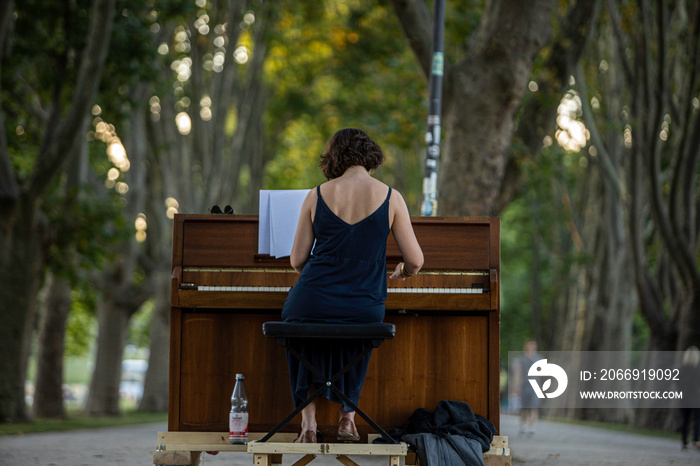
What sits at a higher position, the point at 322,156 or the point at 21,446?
the point at 322,156

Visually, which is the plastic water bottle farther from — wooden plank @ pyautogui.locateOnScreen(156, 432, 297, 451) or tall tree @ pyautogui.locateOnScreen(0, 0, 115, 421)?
tall tree @ pyautogui.locateOnScreen(0, 0, 115, 421)

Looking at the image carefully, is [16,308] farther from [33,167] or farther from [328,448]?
[328,448]

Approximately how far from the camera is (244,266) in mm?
6723

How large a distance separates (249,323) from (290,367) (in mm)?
830

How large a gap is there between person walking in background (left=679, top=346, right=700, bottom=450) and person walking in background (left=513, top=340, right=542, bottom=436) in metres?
3.14

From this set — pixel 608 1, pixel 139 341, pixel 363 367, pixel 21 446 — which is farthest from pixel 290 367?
pixel 139 341

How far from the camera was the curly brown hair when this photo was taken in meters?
6.13

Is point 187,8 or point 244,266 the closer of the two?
point 244,266

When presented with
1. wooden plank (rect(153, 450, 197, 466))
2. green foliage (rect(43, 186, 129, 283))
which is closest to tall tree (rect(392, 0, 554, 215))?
wooden plank (rect(153, 450, 197, 466))

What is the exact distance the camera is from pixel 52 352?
19875 mm

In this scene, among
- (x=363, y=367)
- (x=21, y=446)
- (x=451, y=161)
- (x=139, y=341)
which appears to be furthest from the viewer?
(x=139, y=341)

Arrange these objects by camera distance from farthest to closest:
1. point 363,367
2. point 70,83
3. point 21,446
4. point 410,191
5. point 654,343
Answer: point 410,191, point 654,343, point 70,83, point 21,446, point 363,367

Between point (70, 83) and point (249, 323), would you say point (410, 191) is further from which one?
point (249, 323)

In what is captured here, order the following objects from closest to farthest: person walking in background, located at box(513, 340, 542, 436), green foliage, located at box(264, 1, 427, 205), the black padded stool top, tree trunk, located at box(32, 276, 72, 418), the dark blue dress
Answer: the black padded stool top, the dark blue dress, tree trunk, located at box(32, 276, 72, 418), person walking in background, located at box(513, 340, 542, 436), green foliage, located at box(264, 1, 427, 205)
